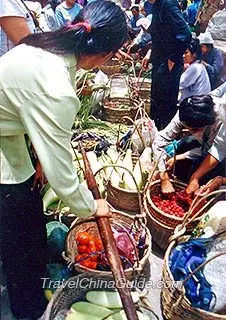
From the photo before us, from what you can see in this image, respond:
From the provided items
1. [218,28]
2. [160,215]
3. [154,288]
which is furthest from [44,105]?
[218,28]

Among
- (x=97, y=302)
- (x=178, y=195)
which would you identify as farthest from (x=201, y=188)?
(x=97, y=302)

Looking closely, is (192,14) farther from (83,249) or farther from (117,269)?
(117,269)

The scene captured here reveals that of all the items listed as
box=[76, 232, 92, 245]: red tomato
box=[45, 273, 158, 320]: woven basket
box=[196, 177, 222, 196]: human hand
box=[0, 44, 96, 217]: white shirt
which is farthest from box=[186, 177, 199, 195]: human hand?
box=[0, 44, 96, 217]: white shirt

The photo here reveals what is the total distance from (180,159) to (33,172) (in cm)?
137

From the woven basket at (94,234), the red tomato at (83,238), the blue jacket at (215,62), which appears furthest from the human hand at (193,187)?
the blue jacket at (215,62)

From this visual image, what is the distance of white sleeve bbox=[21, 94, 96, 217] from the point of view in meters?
1.23

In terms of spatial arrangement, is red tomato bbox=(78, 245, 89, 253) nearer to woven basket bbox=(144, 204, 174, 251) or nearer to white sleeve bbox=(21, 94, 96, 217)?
woven basket bbox=(144, 204, 174, 251)

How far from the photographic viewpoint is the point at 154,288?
7.39 ft

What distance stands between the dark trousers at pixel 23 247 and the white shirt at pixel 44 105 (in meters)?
0.36

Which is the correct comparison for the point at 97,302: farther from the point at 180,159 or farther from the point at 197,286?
the point at 180,159

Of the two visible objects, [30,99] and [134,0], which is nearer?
[30,99]

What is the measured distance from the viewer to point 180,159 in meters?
2.75

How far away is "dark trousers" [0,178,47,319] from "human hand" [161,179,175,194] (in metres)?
0.98

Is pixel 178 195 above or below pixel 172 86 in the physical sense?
below
